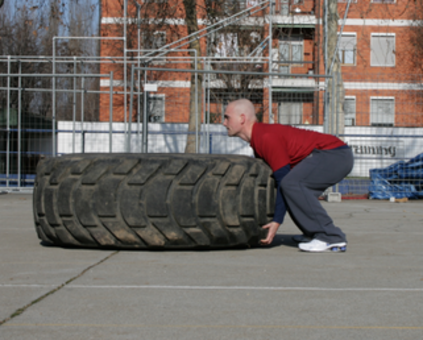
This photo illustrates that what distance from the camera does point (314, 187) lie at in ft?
13.7

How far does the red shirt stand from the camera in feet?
13.4

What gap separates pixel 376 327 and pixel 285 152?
6.53 ft

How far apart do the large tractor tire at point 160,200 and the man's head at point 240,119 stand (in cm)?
25

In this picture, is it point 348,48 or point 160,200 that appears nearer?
point 160,200

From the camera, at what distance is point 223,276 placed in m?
3.30

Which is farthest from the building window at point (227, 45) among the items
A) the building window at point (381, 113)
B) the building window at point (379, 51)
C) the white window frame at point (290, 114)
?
the building window at point (381, 113)

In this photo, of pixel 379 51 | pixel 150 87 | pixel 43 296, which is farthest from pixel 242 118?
pixel 379 51

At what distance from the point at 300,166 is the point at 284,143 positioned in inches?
8.6

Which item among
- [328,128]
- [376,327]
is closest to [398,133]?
[328,128]

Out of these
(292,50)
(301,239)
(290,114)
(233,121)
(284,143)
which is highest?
(292,50)

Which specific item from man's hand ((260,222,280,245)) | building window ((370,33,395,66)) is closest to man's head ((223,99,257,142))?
man's hand ((260,222,280,245))

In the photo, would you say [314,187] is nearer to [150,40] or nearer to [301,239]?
[301,239]

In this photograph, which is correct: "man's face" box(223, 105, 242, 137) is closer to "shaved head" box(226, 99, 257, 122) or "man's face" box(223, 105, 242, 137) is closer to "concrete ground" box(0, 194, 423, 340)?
"shaved head" box(226, 99, 257, 122)

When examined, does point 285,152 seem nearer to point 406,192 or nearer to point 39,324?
point 39,324
